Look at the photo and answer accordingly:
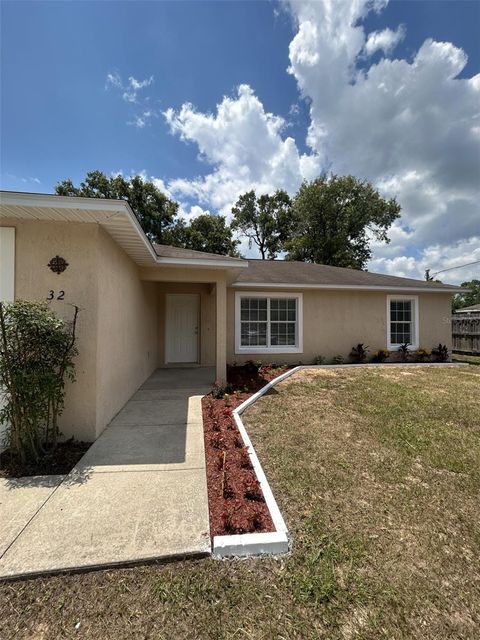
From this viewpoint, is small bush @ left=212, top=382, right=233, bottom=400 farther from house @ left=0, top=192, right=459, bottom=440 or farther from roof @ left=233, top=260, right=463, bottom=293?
roof @ left=233, top=260, right=463, bottom=293

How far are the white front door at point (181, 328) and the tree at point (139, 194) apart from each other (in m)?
16.5

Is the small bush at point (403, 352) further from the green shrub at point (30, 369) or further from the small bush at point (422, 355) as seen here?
the green shrub at point (30, 369)

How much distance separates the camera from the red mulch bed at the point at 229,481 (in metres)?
2.34

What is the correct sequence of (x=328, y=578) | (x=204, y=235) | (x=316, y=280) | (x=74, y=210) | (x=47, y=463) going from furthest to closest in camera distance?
1. (x=204, y=235)
2. (x=316, y=280)
3. (x=74, y=210)
4. (x=47, y=463)
5. (x=328, y=578)

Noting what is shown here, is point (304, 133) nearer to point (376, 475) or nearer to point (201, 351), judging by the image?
point (201, 351)

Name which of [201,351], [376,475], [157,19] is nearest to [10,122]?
[157,19]

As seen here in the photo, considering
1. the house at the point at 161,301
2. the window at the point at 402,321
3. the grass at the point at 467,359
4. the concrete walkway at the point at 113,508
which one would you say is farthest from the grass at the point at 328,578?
the grass at the point at 467,359

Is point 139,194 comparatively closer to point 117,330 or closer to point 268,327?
point 268,327

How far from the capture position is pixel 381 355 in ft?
33.0

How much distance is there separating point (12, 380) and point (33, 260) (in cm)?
167

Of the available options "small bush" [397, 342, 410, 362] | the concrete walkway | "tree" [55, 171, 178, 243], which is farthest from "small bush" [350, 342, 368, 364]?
"tree" [55, 171, 178, 243]

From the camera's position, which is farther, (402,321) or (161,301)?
(402,321)

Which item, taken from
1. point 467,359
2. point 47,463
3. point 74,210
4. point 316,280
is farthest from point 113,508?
point 467,359

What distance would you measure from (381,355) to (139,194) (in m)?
23.3
